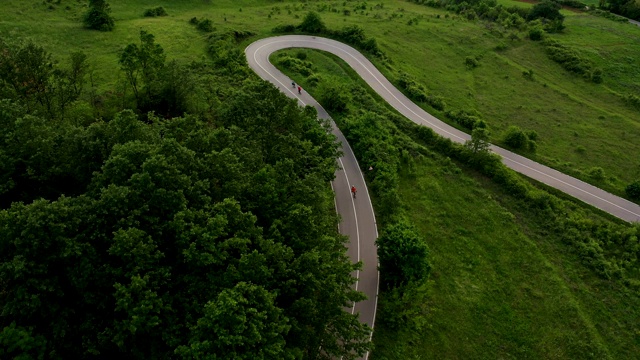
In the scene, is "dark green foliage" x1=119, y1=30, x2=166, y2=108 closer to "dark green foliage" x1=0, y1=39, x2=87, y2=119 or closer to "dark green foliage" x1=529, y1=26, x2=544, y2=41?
"dark green foliage" x1=0, y1=39, x2=87, y2=119

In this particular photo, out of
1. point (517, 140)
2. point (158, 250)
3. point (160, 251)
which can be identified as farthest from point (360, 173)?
point (158, 250)

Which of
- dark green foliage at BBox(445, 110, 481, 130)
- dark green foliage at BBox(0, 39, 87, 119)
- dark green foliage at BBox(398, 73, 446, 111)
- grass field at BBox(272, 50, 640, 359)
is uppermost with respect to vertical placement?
dark green foliage at BBox(0, 39, 87, 119)

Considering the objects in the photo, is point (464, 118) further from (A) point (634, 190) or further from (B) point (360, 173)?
(A) point (634, 190)

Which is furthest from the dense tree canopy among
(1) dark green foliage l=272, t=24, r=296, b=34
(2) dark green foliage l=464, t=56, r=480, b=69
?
(2) dark green foliage l=464, t=56, r=480, b=69

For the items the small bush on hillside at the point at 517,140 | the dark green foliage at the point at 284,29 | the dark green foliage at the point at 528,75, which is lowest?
the small bush on hillside at the point at 517,140

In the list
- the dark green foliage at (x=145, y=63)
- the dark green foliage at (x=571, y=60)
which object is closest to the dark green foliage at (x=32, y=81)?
the dark green foliage at (x=145, y=63)

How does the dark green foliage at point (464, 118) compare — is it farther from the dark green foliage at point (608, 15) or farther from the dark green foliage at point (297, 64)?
the dark green foliage at point (608, 15)

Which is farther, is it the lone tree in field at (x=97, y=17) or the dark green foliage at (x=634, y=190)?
the lone tree in field at (x=97, y=17)
